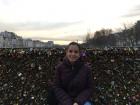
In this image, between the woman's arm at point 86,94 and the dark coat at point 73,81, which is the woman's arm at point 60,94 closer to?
the dark coat at point 73,81

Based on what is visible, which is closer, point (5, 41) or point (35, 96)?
point (35, 96)

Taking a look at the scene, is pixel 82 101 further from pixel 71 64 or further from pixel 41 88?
pixel 41 88

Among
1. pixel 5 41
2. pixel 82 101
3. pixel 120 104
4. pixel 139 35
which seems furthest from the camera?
pixel 5 41

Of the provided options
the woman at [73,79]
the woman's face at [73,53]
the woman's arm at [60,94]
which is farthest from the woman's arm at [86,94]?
the woman's face at [73,53]

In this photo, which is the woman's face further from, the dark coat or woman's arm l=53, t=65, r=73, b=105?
woman's arm l=53, t=65, r=73, b=105

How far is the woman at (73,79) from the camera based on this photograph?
205 inches

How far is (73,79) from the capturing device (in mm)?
5238

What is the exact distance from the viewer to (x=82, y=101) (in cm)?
516

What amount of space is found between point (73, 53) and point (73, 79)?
366 millimetres

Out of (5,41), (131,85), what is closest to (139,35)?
(5,41)

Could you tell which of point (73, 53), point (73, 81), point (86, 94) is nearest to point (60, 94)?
point (73, 81)

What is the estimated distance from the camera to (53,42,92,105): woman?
17.1ft

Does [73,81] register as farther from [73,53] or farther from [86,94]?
[73,53]

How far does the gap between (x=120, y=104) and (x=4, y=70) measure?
88.9 inches
